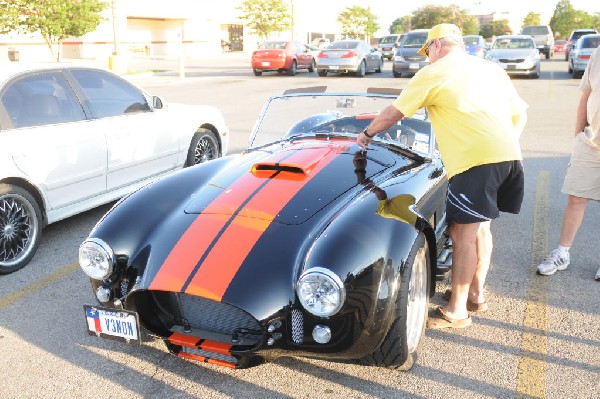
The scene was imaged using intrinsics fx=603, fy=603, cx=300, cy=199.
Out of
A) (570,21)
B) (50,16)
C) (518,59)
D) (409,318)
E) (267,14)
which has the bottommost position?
(409,318)

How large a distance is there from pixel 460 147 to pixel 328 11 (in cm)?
7580

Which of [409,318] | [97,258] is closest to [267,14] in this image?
[97,258]

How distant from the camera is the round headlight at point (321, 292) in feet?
9.00

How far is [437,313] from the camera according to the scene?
12.5 ft

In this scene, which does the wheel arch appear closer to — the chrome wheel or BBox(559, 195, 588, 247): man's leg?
the chrome wheel

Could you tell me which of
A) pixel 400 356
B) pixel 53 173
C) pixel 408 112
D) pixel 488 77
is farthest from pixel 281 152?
pixel 53 173

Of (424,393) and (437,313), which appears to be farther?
(437,313)

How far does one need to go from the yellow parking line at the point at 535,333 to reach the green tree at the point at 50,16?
22.1 meters

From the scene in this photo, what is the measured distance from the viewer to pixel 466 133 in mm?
3439

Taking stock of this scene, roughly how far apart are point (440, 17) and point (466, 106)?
229 ft

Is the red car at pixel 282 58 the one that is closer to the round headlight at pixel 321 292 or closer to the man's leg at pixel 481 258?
the man's leg at pixel 481 258

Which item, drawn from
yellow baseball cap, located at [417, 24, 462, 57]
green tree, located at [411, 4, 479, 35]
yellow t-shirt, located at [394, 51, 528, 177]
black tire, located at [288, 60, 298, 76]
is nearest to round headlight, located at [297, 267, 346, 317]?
yellow t-shirt, located at [394, 51, 528, 177]

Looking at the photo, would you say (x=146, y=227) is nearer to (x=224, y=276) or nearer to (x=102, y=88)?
(x=224, y=276)

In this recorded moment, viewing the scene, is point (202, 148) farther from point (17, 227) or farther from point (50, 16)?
point (50, 16)
